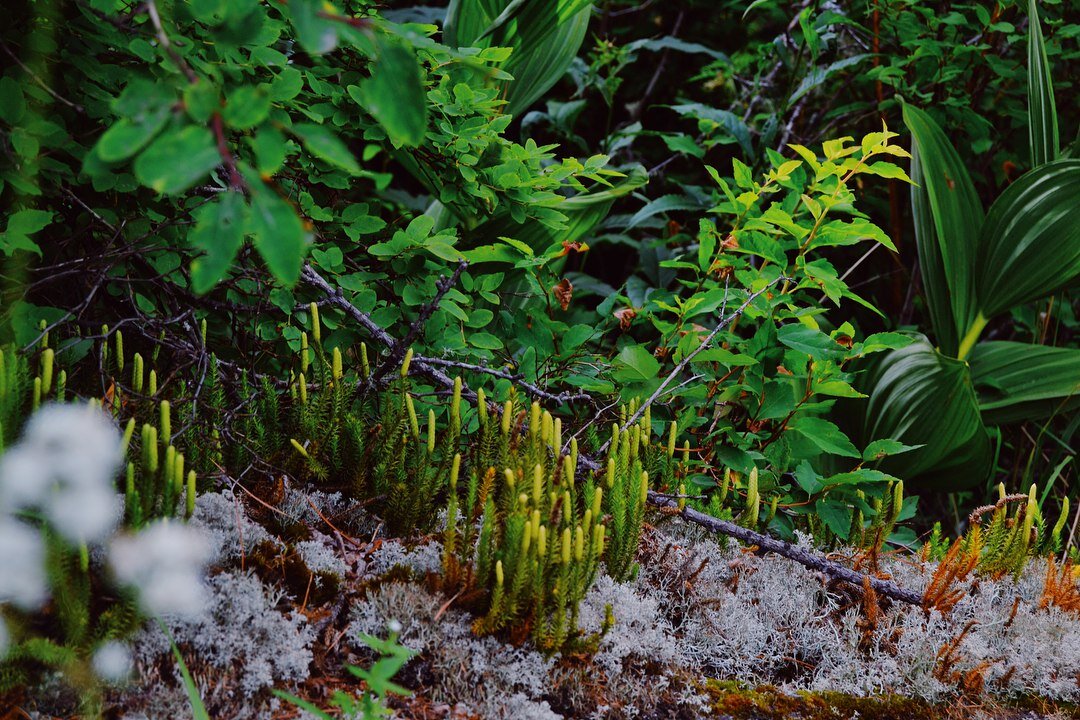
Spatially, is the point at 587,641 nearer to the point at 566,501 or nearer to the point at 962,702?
the point at 566,501

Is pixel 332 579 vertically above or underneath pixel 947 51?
underneath

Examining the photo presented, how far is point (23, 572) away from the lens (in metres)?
1.03

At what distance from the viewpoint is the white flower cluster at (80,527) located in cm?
103

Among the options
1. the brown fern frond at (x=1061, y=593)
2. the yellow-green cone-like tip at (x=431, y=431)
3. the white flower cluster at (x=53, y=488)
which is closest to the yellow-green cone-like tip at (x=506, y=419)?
the yellow-green cone-like tip at (x=431, y=431)

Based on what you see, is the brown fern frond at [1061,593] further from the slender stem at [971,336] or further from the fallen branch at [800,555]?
the slender stem at [971,336]

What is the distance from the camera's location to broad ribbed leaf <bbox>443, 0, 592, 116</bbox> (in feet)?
7.49

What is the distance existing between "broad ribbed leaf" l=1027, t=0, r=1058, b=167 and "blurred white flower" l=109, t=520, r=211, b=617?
2.50 metres

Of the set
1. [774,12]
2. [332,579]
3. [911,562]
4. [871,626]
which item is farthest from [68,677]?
[774,12]

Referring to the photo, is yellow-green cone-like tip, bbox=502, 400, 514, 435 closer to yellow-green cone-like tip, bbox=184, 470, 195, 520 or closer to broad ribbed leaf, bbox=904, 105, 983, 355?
yellow-green cone-like tip, bbox=184, 470, 195, 520

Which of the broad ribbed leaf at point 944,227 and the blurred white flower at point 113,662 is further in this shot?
the broad ribbed leaf at point 944,227

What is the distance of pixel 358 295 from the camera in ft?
5.96

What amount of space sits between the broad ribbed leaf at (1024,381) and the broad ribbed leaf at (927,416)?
215 mm

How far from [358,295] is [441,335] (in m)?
0.21

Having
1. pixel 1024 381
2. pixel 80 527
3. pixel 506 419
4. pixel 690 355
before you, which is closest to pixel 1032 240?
pixel 1024 381
